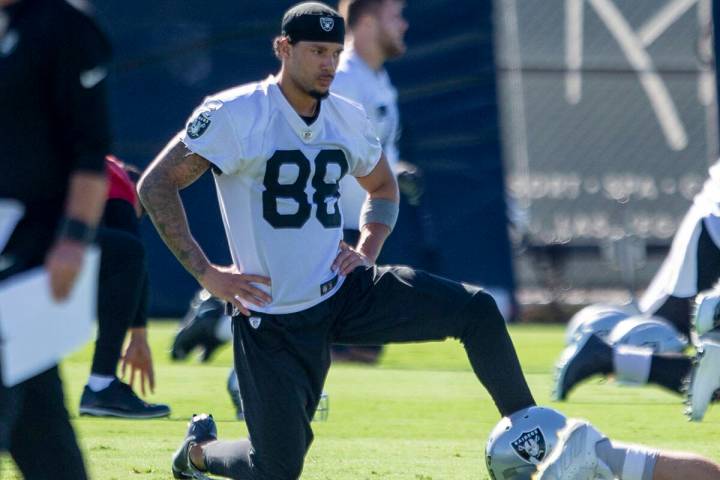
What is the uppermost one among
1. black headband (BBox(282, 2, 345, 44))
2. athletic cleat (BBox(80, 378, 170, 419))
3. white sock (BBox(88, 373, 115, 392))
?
black headband (BBox(282, 2, 345, 44))

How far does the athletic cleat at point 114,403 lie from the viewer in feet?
23.8

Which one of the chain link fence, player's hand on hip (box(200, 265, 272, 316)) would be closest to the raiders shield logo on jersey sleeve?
player's hand on hip (box(200, 265, 272, 316))

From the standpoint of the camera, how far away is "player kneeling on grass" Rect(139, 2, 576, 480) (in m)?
5.17

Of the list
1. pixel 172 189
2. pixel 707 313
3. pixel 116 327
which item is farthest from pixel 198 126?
pixel 707 313

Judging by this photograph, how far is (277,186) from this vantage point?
5258 mm

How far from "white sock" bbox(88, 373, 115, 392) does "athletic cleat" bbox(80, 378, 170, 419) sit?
14mm

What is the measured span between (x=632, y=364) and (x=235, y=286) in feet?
10.9

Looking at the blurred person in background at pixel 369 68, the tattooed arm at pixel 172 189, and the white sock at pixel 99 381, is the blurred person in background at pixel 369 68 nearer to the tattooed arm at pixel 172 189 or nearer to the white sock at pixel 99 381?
the white sock at pixel 99 381

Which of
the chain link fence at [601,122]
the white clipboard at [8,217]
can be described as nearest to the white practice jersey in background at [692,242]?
the white clipboard at [8,217]

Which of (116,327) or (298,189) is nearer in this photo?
(298,189)

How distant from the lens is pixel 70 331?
3.62m

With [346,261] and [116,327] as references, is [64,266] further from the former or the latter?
[116,327]

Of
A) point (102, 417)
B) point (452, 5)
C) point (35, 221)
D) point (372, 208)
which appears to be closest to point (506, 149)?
point (452, 5)

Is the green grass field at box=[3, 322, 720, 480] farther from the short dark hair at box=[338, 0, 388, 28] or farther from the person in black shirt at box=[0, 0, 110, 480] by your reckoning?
the short dark hair at box=[338, 0, 388, 28]
